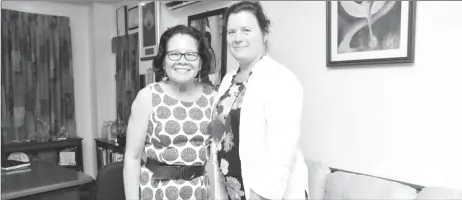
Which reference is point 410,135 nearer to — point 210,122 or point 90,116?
point 210,122

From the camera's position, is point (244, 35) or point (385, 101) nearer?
point (244, 35)

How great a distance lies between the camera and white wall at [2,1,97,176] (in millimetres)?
1495

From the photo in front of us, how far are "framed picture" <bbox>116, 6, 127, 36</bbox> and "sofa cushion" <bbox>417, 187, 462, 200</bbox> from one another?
1.45 meters

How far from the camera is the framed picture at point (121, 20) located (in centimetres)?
153

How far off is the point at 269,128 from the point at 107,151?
1.13 m

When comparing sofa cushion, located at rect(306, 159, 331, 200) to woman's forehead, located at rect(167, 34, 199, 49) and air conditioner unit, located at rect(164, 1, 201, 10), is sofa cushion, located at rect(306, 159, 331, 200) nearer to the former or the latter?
woman's forehead, located at rect(167, 34, 199, 49)

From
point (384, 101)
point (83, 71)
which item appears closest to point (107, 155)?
point (83, 71)

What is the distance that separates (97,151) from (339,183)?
4.00 feet

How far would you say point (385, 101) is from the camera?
1033 mm

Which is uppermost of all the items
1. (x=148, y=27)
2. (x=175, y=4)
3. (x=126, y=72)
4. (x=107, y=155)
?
(x=175, y=4)

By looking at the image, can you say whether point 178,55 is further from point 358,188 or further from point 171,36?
point 358,188

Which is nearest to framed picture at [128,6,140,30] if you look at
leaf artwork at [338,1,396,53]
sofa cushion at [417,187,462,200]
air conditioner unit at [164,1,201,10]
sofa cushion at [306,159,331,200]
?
air conditioner unit at [164,1,201,10]

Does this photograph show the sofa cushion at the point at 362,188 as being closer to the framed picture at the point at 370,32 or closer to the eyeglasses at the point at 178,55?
the framed picture at the point at 370,32

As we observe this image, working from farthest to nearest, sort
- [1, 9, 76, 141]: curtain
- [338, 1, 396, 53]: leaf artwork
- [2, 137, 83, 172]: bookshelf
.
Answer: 1. [2, 137, 83, 172]: bookshelf
2. [1, 9, 76, 141]: curtain
3. [338, 1, 396, 53]: leaf artwork
